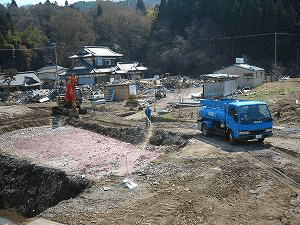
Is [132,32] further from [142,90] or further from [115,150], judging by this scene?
[115,150]

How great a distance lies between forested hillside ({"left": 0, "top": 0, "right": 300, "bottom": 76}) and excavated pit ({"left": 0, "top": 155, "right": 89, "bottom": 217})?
4572 centimetres

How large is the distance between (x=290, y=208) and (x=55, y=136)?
14768 millimetres

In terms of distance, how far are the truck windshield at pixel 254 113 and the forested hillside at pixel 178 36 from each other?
43245 millimetres

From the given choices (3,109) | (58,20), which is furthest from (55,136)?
(58,20)

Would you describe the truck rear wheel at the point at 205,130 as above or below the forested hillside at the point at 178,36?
below

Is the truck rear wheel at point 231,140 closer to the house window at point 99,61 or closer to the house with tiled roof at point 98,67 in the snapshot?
the house with tiled roof at point 98,67

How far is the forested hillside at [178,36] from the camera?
6106cm

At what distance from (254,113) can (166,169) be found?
4533mm

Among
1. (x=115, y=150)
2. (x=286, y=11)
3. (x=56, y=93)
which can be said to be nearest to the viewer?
(x=115, y=150)

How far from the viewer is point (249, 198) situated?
1006 centimetres

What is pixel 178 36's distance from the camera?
70375 millimetres

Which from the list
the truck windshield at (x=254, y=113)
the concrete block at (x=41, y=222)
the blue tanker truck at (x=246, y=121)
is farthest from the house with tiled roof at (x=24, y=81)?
the concrete block at (x=41, y=222)

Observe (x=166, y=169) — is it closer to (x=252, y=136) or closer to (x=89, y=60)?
(x=252, y=136)

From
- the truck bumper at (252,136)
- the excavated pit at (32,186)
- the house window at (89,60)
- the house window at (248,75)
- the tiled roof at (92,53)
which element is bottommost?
the excavated pit at (32,186)
